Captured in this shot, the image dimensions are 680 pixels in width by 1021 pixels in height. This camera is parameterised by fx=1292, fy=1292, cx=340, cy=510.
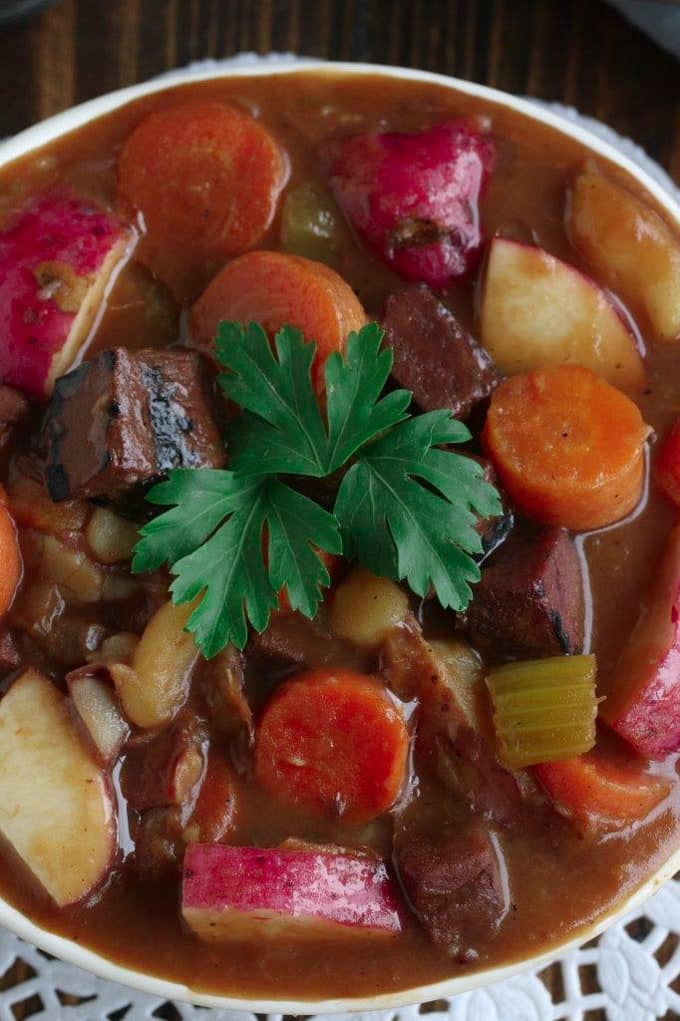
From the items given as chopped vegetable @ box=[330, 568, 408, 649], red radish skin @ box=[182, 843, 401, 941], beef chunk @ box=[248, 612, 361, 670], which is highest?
chopped vegetable @ box=[330, 568, 408, 649]

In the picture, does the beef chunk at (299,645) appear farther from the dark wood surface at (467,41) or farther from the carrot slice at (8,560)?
the dark wood surface at (467,41)

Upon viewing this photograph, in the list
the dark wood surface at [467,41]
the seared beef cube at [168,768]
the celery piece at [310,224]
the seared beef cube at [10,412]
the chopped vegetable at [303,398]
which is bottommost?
the seared beef cube at [168,768]

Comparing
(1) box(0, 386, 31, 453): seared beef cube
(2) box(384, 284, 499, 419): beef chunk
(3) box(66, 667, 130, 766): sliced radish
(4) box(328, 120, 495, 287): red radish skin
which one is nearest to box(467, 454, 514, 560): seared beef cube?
(2) box(384, 284, 499, 419): beef chunk

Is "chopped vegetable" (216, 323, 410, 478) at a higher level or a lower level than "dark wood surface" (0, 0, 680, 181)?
lower

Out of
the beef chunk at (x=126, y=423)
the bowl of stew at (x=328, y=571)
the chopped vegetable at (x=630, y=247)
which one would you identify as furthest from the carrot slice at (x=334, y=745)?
the chopped vegetable at (x=630, y=247)

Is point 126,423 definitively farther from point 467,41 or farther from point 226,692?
point 467,41

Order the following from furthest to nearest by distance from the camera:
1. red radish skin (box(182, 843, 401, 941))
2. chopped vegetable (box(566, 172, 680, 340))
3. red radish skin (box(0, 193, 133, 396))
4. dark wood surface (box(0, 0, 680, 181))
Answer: dark wood surface (box(0, 0, 680, 181)) < chopped vegetable (box(566, 172, 680, 340)) < red radish skin (box(0, 193, 133, 396)) < red radish skin (box(182, 843, 401, 941))

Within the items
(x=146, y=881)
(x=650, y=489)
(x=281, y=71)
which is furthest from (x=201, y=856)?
(x=281, y=71)

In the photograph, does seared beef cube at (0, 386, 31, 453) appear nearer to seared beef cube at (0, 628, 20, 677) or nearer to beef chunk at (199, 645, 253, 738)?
seared beef cube at (0, 628, 20, 677)
